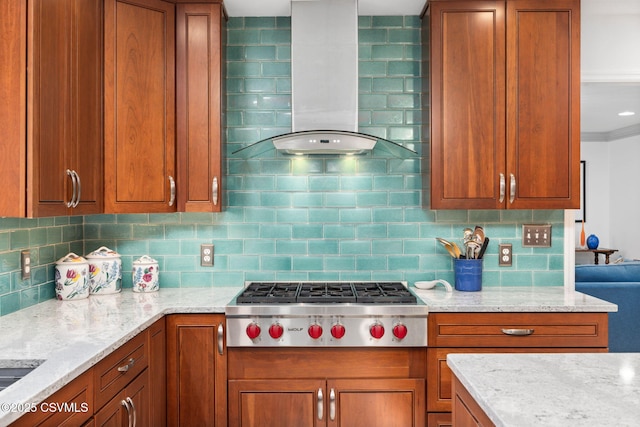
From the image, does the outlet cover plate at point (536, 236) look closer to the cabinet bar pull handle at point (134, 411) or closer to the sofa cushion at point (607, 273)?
the sofa cushion at point (607, 273)

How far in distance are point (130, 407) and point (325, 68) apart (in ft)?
6.01

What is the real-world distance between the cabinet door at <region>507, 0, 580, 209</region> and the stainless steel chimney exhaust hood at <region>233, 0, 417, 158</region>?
0.68m

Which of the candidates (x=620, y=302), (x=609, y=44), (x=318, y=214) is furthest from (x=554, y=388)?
(x=620, y=302)

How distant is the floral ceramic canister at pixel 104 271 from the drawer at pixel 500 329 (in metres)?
1.67

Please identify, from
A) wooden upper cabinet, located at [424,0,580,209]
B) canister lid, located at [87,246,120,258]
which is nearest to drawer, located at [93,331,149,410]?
canister lid, located at [87,246,120,258]

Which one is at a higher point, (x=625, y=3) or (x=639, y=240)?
(x=625, y=3)

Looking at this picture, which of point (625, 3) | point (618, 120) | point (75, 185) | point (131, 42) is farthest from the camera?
point (618, 120)

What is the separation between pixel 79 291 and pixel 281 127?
1395mm

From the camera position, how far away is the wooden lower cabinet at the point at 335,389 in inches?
89.5

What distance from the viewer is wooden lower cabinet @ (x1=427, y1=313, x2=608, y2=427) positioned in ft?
7.44

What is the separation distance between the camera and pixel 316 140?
2.43m

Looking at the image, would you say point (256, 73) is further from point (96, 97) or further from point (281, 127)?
point (96, 97)

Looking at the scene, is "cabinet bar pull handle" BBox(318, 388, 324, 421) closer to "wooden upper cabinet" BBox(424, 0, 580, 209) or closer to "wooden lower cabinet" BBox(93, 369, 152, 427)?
"wooden lower cabinet" BBox(93, 369, 152, 427)

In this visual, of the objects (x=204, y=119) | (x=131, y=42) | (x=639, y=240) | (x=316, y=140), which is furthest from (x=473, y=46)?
(x=639, y=240)
